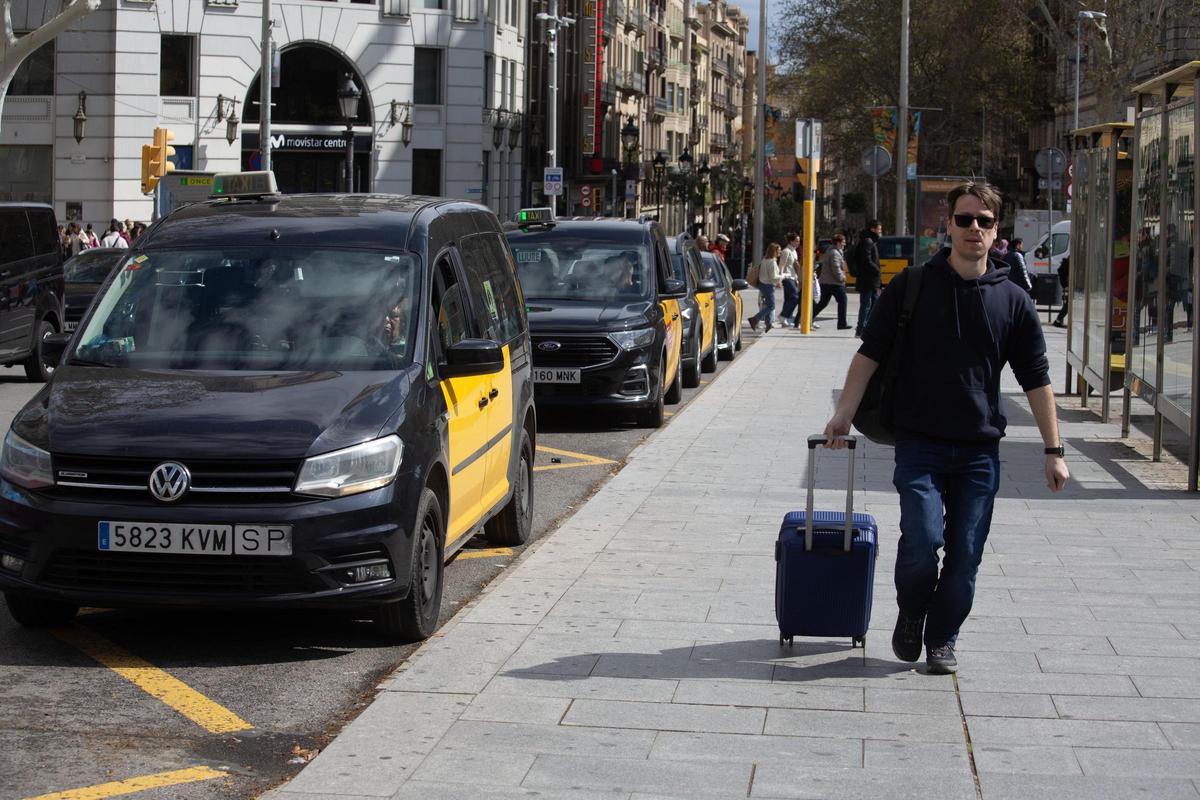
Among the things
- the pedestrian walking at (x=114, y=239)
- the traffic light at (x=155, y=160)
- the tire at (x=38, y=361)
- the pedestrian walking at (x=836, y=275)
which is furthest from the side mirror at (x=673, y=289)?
the pedestrian walking at (x=114, y=239)

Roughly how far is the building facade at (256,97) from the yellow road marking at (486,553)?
36.6m

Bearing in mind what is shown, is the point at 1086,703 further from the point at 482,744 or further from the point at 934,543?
the point at 482,744

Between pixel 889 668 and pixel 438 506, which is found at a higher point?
pixel 438 506

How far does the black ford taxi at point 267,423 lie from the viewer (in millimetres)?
6590

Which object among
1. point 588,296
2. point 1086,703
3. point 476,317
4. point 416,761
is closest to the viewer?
point 416,761

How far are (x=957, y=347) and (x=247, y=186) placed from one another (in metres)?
4.11

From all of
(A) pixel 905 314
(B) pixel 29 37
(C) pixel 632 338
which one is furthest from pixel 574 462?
(B) pixel 29 37

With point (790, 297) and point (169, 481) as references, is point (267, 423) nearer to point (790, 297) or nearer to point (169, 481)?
point (169, 481)

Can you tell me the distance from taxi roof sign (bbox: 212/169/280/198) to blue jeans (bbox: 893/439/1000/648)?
3863 millimetres

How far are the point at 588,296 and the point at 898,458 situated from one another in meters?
10.5

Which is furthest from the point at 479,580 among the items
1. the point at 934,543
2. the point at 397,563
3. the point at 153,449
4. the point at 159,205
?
the point at 159,205

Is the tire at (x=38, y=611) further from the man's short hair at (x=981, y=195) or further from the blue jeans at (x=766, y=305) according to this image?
the blue jeans at (x=766, y=305)

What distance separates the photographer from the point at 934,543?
6.23m

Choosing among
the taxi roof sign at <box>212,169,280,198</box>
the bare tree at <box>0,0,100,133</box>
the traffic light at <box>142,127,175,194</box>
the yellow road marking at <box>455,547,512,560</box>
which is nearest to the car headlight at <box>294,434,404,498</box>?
the taxi roof sign at <box>212,169,280,198</box>
